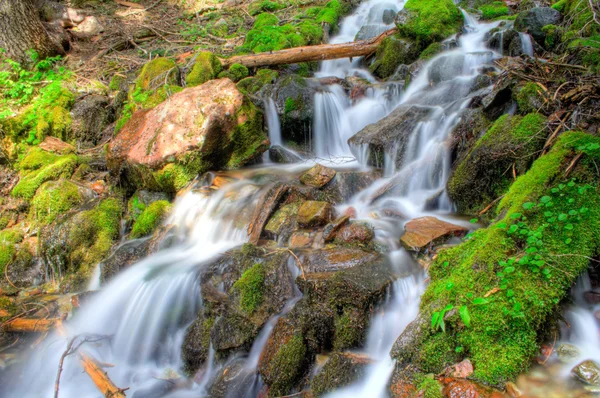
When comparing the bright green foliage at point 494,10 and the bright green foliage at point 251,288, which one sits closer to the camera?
the bright green foliage at point 251,288

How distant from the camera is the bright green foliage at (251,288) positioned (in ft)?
13.1

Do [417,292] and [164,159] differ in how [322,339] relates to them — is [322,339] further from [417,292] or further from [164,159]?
[164,159]

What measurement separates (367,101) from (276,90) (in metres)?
1.92

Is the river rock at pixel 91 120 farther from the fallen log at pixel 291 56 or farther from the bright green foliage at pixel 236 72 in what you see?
the fallen log at pixel 291 56

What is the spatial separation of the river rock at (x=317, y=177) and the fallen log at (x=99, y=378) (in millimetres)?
3522

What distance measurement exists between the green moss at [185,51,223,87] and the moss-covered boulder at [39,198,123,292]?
3.76 m

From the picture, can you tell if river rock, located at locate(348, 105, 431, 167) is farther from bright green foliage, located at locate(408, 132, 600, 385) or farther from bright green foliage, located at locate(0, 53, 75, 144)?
bright green foliage, located at locate(0, 53, 75, 144)

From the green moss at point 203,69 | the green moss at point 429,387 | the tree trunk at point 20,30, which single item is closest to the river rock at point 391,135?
the green moss at point 203,69

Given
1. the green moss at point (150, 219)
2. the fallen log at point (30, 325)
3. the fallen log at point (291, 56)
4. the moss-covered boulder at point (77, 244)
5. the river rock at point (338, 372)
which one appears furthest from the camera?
the fallen log at point (291, 56)

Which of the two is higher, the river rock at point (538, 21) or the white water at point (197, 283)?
the river rock at point (538, 21)

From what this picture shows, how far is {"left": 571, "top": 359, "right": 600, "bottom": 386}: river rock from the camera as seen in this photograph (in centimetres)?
252

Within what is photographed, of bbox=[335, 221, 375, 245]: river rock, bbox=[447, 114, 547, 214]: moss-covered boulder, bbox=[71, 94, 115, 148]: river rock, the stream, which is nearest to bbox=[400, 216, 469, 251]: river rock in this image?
the stream

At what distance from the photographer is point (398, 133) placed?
6.44 meters

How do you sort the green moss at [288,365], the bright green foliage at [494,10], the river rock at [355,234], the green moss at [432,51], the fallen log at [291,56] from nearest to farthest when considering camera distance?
the green moss at [288,365]
the river rock at [355,234]
the green moss at [432,51]
the fallen log at [291,56]
the bright green foliage at [494,10]
